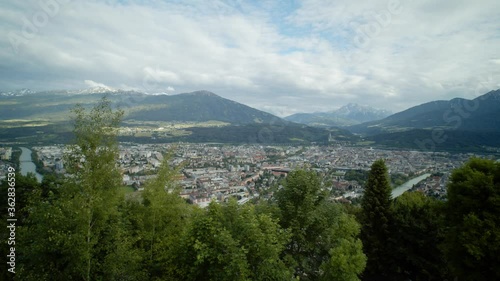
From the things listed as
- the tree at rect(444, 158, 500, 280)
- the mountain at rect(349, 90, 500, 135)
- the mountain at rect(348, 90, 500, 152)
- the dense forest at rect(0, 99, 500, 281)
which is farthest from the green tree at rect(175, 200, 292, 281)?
the mountain at rect(349, 90, 500, 135)

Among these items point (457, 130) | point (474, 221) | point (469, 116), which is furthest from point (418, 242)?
point (469, 116)

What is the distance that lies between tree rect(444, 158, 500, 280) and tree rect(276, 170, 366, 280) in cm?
460

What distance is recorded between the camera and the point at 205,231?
7.42m

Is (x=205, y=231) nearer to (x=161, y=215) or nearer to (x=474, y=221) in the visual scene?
(x=161, y=215)

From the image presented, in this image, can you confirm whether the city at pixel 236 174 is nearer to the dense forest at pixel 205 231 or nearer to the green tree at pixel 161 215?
the dense forest at pixel 205 231

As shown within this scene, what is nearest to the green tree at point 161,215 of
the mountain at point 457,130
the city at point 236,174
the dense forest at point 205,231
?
the dense forest at point 205,231

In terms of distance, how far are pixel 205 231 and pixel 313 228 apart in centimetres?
391

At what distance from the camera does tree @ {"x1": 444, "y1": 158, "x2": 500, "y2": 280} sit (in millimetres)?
9586

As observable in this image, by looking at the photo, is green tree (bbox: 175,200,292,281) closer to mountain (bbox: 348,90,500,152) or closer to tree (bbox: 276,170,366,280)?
tree (bbox: 276,170,366,280)

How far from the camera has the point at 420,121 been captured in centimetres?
18325

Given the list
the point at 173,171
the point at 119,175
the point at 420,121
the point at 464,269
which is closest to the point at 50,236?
the point at 119,175

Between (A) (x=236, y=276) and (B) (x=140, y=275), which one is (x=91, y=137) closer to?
(B) (x=140, y=275)

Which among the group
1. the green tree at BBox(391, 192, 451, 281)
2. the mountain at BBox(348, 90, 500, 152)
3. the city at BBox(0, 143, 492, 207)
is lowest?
the city at BBox(0, 143, 492, 207)

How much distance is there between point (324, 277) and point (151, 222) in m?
6.45
